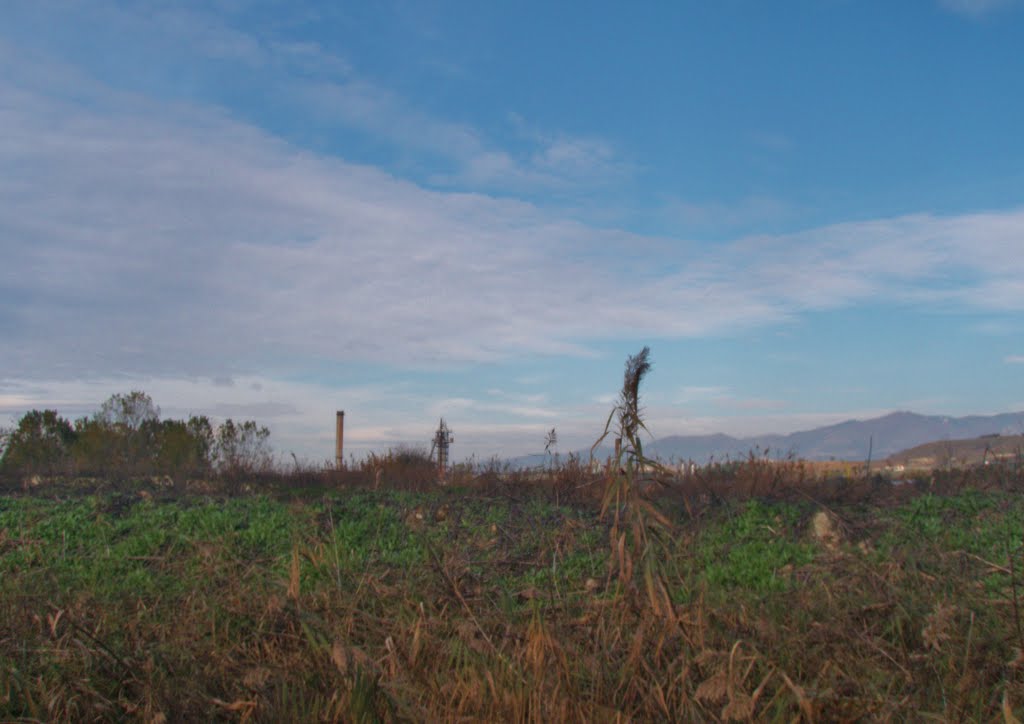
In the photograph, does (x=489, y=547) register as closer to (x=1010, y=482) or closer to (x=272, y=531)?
(x=272, y=531)

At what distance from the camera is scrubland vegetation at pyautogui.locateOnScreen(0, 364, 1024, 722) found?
12.2 feet

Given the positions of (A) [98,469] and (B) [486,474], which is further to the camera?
(A) [98,469]

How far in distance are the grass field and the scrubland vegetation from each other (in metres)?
0.02

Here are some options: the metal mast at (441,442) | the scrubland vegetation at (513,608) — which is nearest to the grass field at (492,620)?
the scrubland vegetation at (513,608)

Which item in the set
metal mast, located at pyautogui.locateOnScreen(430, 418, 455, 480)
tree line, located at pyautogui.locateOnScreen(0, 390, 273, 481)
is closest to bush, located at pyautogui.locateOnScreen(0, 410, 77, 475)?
tree line, located at pyautogui.locateOnScreen(0, 390, 273, 481)

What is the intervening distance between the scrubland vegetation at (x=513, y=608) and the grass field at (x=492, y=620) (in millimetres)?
22

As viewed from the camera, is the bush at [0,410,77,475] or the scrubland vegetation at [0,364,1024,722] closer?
the scrubland vegetation at [0,364,1024,722]

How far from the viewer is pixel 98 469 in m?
15.9

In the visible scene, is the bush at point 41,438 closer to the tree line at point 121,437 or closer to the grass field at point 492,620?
the tree line at point 121,437

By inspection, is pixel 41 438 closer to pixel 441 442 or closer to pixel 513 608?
pixel 441 442

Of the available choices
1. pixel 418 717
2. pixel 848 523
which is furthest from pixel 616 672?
pixel 848 523

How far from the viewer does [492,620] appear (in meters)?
4.74

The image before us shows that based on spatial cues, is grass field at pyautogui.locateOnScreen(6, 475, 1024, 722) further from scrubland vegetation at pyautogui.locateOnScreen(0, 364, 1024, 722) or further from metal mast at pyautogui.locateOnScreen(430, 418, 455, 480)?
metal mast at pyautogui.locateOnScreen(430, 418, 455, 480)

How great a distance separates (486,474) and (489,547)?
610 centimetres
